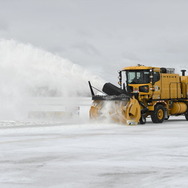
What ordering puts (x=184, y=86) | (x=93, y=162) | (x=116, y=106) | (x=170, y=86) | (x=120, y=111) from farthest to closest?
(x=184, y=86) < (x=170, y=86) < (x=116, y=106) < (x=120, y=111) < (x=93, y=162)

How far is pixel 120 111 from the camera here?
76.9 feet

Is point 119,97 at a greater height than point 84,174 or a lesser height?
greater

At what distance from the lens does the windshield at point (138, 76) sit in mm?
25562

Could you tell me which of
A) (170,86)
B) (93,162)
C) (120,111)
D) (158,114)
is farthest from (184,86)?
(93,162)

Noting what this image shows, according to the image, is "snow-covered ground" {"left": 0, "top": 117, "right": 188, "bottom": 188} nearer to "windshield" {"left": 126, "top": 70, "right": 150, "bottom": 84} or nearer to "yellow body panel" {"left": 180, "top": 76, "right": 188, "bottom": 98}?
"windshield" {"left": 126, "top": 70, "right": 150, "bottom": 84}

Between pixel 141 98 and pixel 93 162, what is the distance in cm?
1538

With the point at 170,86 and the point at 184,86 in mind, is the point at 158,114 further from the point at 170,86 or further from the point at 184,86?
the point at 184,86

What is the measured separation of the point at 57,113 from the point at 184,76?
26.1 feet

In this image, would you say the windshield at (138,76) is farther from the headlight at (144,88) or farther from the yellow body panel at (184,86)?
the yellow body panel at (184,86)

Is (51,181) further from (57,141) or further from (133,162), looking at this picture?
(57,141)

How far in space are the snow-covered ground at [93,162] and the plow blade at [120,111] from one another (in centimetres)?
738

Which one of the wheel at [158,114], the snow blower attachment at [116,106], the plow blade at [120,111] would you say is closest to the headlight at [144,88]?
the wheel at [158,114]

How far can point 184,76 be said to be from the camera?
2875cm

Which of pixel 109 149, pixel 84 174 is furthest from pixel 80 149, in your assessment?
pixel 84 174
